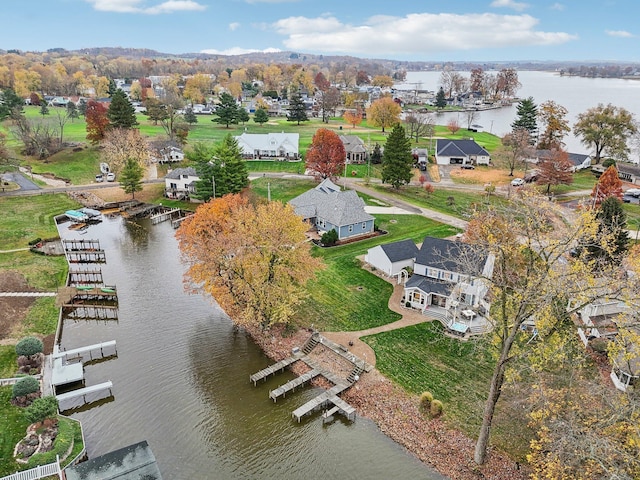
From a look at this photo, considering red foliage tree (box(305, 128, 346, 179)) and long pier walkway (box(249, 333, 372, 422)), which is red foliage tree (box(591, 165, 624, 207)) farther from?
long pier walkway (box(249, 333, 372, 422))

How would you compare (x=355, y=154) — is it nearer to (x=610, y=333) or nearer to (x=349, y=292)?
(x=349, y=292)

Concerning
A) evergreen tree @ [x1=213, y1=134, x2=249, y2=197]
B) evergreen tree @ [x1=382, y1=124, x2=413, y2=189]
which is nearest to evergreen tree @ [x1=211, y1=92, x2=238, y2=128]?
evergreen tree @ [x1=213, y1=134, x2=249, y2=197]

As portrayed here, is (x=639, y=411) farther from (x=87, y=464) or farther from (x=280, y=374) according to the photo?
(x=87, y=464)

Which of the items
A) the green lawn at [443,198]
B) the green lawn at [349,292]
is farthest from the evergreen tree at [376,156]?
the green lawn at [349,292]

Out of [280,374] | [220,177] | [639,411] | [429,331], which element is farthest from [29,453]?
[220,177]

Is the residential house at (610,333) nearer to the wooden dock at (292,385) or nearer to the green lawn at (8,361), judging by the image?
the wooden dock at (292,385)

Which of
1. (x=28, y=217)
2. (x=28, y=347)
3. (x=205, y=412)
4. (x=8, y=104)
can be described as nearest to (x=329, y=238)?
(x=205, y=412)
